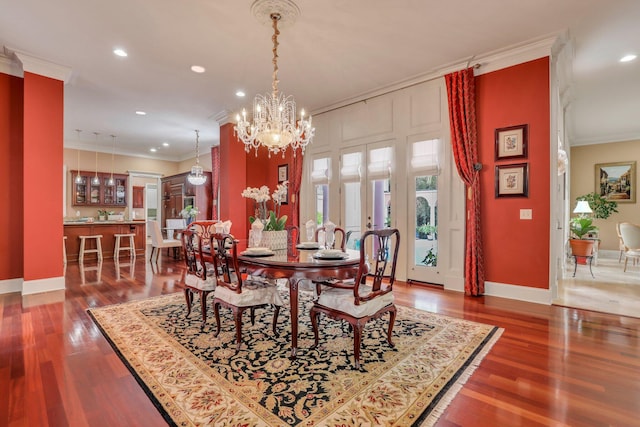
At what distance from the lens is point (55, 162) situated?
4.38 meters

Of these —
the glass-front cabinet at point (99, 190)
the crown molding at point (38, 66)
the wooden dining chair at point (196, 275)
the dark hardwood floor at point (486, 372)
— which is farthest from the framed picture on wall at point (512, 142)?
the glass-front cabinet at point (99, 190)

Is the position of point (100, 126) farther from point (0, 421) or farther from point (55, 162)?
point (0, 421)

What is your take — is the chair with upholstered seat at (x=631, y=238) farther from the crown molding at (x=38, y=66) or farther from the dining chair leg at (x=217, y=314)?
the crown molding at (x=38, y=66)

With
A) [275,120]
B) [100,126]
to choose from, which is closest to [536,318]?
[275,120]

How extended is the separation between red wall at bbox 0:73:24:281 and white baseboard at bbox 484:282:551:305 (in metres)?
6.60

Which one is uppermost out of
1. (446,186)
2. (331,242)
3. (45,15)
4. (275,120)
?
(45,15)

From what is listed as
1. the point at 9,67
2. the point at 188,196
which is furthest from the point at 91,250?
the point at 9,67

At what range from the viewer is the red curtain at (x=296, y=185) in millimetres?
6395

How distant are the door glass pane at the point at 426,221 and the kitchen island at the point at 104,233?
280 inches

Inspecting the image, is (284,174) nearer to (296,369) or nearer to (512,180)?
(512,180)

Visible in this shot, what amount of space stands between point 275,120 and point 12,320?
3.41 metres

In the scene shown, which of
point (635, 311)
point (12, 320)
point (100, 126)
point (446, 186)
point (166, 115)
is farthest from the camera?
point (100, 126)

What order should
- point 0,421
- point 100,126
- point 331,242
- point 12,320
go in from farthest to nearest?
point 100,126 → point 12,320 → point 331,242 → point 0,421

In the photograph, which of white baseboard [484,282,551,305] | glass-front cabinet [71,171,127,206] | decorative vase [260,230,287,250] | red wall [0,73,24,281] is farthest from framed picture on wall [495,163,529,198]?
glass-front cabinet [71,171,127,206]
